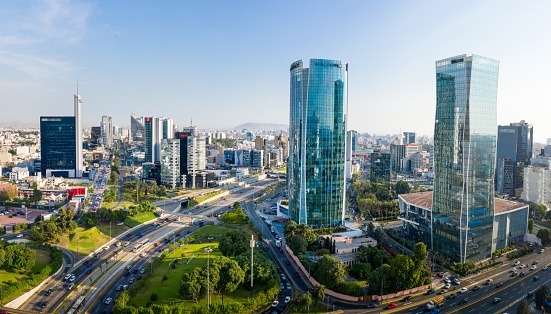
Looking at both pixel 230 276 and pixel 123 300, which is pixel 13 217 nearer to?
pixel 123 300

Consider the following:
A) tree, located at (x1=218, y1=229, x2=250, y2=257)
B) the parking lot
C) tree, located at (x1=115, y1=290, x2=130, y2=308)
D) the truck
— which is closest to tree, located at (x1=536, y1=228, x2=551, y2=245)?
the truck

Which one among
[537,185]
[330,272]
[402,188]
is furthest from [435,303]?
[537,185]

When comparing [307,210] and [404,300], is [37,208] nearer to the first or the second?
[307,210]

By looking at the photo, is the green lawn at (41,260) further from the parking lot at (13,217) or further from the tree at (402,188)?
the tree at (402,188)

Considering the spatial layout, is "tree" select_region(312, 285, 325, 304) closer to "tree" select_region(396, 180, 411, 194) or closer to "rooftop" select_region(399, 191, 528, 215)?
"rooftop" select_region(399, 191, 528, 215)

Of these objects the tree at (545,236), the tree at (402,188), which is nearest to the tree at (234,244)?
the tree at (545,236)
